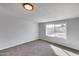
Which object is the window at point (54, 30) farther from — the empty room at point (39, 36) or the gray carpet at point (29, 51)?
the gray carpet at point (29, 51)

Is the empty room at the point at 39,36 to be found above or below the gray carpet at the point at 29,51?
above

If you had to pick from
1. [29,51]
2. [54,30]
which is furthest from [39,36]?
[54,30]

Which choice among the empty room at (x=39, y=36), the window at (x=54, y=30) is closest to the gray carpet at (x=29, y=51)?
the empty room at (x=39, y=36)

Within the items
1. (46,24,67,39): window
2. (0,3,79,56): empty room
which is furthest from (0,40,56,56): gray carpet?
(46,24,67,39): window

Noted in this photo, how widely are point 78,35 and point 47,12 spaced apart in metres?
1.47

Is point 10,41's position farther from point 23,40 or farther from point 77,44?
point 77,44

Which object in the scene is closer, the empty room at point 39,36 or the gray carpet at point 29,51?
the gray carpet at point 29,51

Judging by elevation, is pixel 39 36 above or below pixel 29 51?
above

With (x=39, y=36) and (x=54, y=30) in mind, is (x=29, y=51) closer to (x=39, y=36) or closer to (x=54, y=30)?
(x=39, y=36)

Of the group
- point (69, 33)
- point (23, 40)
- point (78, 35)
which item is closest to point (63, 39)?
point (69, 33)

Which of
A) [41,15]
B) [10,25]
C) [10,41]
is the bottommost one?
[10,41]

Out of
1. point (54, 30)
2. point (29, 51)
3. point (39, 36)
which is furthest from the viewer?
point (39, 36)

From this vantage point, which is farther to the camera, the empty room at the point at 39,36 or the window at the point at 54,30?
the empty room at the point at 39,36

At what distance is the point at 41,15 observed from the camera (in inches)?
51.7
